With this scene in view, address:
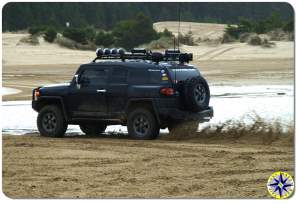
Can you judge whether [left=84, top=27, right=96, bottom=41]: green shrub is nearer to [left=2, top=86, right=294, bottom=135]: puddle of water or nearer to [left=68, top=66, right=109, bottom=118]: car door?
[left=2, top=86, right=294, bottom=135]: puddle of water

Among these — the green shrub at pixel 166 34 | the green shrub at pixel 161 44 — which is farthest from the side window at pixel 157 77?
the green shrub at pixel 166 34

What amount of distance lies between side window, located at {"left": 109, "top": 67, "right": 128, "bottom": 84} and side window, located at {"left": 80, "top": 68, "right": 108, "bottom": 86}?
14 centimetres

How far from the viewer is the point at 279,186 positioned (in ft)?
32.7

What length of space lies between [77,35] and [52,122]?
101 feet

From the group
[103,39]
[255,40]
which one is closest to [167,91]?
[255,40]

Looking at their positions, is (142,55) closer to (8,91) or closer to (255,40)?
(8,91)

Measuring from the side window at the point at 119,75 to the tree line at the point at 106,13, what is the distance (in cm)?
2420

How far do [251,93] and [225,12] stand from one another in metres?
19.0

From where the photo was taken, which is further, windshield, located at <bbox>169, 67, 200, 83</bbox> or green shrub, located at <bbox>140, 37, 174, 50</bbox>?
green shrub, located at <bbox>140, 37, 174, 50</bbox>

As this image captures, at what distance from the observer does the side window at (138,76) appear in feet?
53.2

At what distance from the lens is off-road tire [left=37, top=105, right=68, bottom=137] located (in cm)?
1686

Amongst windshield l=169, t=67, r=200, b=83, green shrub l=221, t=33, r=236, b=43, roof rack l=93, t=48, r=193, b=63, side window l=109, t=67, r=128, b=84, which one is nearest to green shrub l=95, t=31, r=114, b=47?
green shrub l=221, t=33, r=236, b=43

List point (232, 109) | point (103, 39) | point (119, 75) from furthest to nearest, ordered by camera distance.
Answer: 1. point (103, 39)
2. point (232, 109)
3. point (119, 75)

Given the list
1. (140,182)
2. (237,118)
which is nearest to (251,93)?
(237,118)
